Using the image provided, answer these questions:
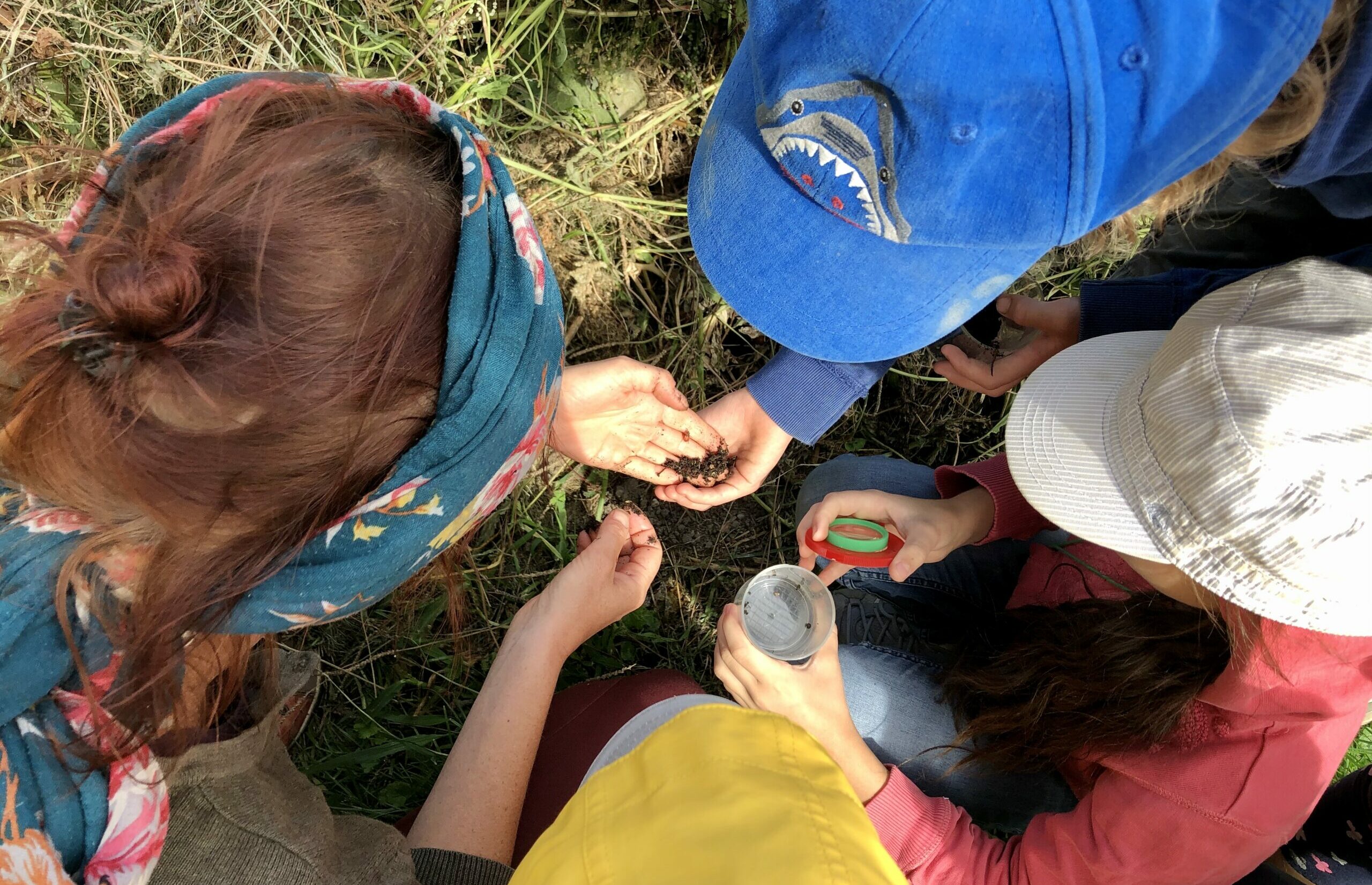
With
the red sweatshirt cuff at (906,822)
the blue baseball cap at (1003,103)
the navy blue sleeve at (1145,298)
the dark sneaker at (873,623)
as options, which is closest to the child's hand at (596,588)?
the dark sneaker at (873,623)

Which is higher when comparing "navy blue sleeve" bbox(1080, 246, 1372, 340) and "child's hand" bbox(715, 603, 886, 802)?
"navy blue sleeve" bbox(1080, 246, 1372, 340)

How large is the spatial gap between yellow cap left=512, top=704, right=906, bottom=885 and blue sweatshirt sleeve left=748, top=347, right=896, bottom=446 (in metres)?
A: 0.89

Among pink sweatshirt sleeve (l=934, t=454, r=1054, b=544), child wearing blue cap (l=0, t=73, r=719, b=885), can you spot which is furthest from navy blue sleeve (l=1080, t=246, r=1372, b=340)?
child wearing blue cap (l=0, t=73, r=719, b=885)

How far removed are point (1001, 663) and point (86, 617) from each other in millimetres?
1489

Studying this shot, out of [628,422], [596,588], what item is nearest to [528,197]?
[628,422]

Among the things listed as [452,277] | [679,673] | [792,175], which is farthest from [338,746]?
[792,175]

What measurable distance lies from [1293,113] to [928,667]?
1246mm

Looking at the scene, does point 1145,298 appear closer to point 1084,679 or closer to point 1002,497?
point 1002,497

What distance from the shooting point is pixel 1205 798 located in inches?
45.3

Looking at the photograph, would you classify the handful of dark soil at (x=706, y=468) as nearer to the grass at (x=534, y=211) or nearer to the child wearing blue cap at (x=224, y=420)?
the grass at (x=534, y=211)

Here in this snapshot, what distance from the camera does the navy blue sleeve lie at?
1.34 meters

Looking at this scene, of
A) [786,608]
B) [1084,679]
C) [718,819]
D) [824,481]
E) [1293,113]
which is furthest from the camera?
[824,481]

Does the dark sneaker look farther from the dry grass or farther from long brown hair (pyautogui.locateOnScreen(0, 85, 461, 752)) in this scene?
long brown hair (pyautogui.locateOnScreen(0, 85, 461, 752))

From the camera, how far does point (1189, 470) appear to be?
89cm
